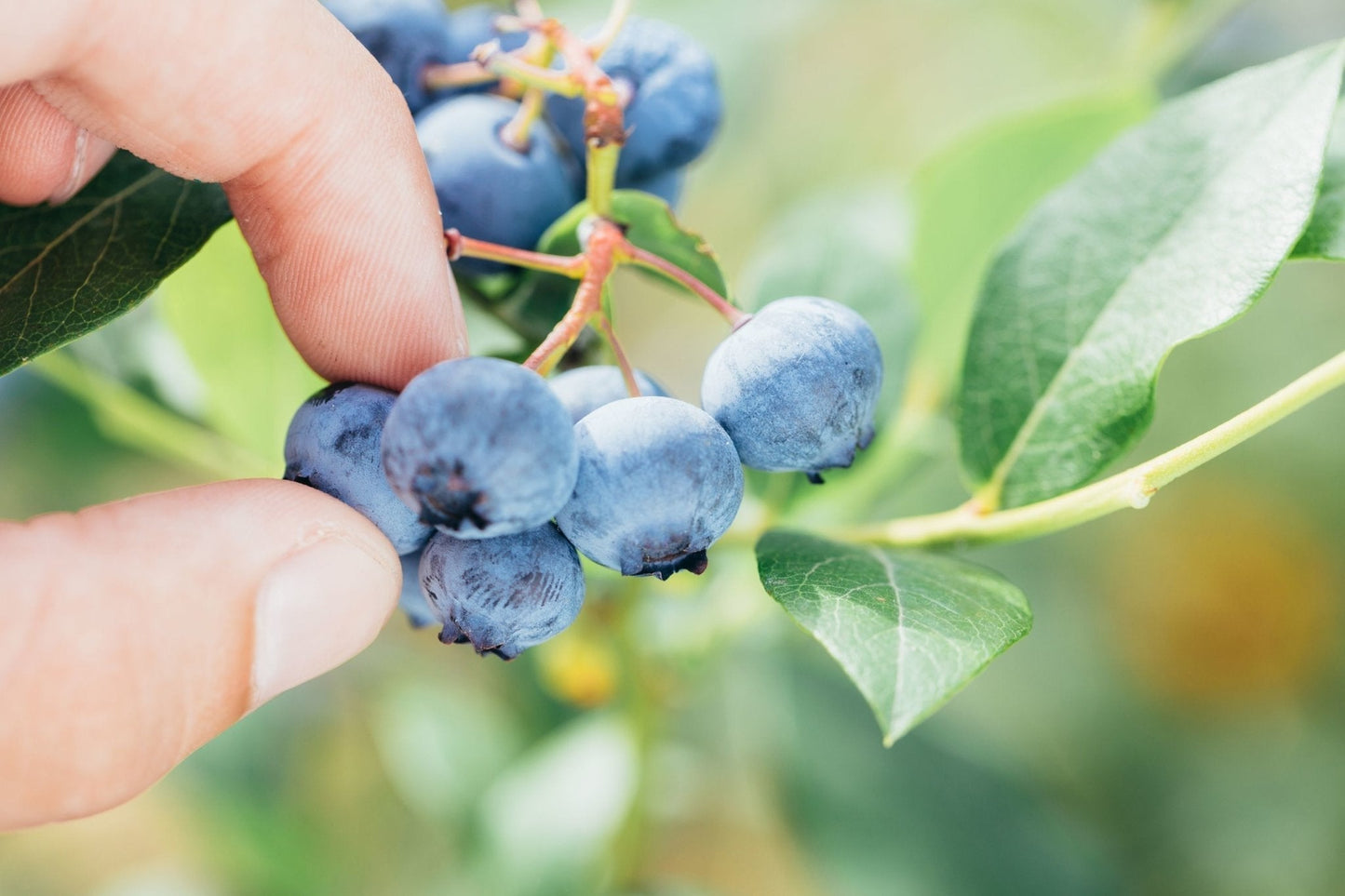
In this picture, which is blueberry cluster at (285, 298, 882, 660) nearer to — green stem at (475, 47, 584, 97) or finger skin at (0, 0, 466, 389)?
finger skin at (0, 0, 466, 389)

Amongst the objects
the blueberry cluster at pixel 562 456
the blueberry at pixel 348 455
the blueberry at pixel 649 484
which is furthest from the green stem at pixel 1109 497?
the blueberry at pixel 348 455

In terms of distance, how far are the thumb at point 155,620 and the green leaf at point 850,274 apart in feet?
1.87

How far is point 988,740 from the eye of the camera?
169cm

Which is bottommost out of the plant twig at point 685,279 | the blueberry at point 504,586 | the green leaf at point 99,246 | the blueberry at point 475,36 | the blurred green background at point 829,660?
the blurred green background at point 829,660

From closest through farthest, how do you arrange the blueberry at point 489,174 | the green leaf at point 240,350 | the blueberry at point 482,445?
1. the blueberry at point 482,445
2. the blueberry at point 489,174
3. the green leaf at point 240,350

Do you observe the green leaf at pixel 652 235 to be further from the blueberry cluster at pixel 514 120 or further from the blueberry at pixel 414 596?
the blueberry at pixel 414 596

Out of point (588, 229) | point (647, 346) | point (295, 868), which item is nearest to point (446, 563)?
point (588, 229)

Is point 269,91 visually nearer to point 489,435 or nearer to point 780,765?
point 489,435

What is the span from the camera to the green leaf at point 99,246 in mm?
730

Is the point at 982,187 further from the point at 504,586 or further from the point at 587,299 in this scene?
the point at 504,586

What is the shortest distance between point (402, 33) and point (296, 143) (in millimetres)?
159

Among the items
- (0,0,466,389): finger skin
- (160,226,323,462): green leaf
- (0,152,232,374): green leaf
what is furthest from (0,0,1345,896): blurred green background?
(0,0,466,389): finger skin

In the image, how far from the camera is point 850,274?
1.09 m

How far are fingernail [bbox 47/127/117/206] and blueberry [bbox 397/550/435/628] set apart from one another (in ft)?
1.22
